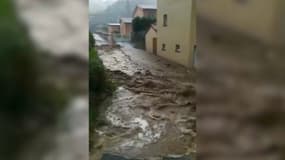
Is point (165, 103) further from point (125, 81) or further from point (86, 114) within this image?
point (86, 114)

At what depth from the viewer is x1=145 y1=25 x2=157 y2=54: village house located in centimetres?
907

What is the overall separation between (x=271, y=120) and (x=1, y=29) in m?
0.62

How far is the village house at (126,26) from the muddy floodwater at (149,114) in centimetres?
476

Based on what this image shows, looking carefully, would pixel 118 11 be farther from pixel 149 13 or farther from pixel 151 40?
pixel 151 40

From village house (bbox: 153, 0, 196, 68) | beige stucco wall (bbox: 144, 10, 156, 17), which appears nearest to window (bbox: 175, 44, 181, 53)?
village house (bbox: 153, 0, 196, 68)

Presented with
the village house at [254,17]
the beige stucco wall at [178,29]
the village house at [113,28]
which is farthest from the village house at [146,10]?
the village house at [254,17]

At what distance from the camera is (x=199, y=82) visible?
2.52ft

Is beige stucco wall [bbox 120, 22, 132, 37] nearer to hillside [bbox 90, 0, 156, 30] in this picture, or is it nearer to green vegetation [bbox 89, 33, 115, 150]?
hillside [bbox 90, 0, 156, 30]

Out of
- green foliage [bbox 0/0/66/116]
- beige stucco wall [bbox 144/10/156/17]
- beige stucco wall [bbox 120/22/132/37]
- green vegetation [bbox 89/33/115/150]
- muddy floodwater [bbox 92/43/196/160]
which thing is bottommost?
muddy floodwater [bbox 92/43/196/160]

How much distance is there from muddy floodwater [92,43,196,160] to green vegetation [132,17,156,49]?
3.66 meters

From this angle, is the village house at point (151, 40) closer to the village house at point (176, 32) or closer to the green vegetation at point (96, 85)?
the village house at point (176, 32)

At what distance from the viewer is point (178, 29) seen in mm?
7207

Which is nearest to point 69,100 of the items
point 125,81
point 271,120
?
point 271,120

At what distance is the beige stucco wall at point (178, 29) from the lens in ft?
21.3
